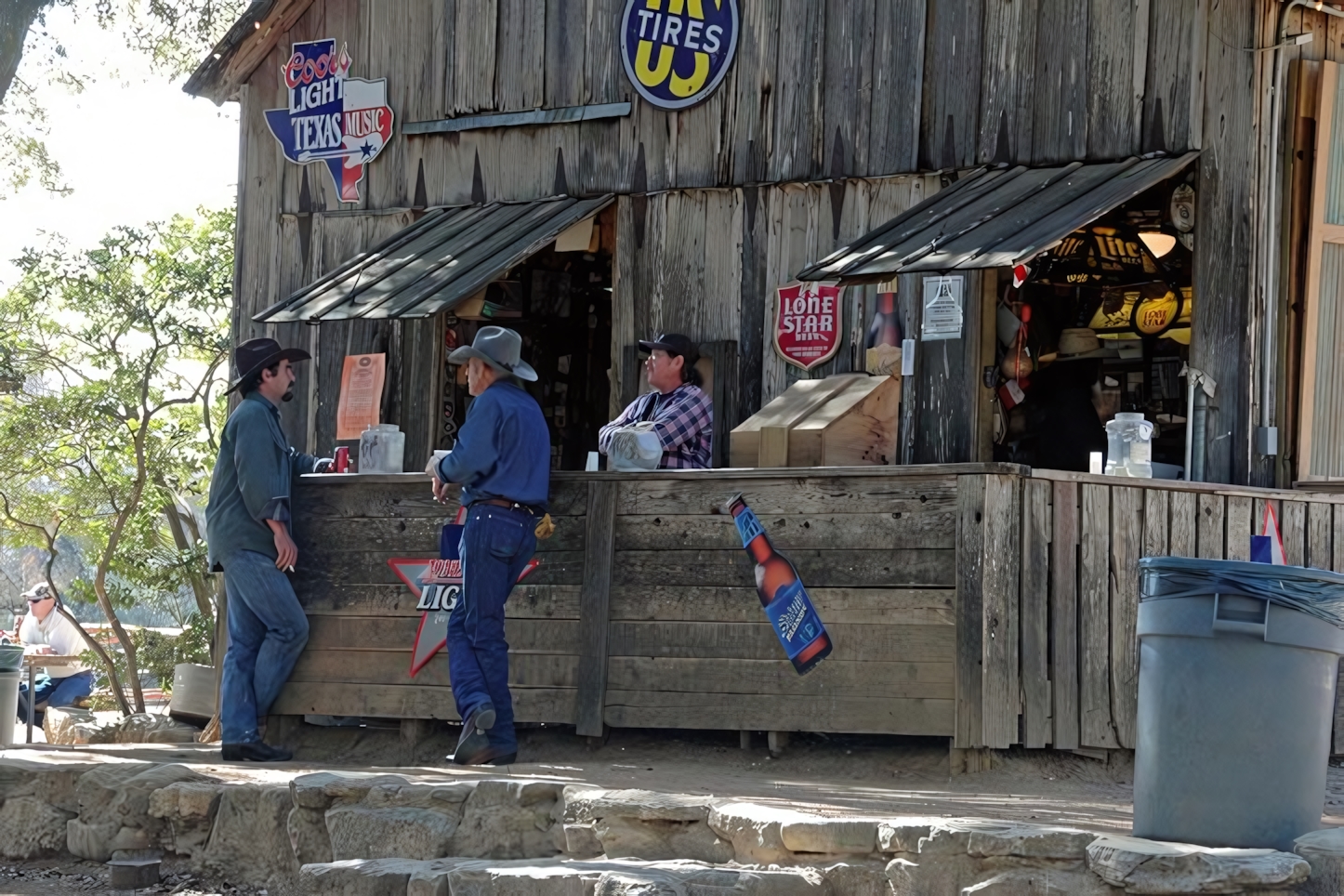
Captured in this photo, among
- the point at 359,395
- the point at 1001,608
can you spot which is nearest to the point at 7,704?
the point at 359,395

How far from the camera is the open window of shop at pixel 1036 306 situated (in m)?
9.86

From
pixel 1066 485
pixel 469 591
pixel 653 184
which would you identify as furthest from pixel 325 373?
pixel 1066 485

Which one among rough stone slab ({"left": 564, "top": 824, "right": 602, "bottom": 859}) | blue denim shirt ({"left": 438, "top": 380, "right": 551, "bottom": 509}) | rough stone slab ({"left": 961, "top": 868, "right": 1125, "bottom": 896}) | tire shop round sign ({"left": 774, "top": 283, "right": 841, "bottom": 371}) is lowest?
rough stone slab ({"left": 564, "top": 824, "right": 602, "bottom": 859})

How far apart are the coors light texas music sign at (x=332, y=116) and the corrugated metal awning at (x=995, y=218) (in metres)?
4.23

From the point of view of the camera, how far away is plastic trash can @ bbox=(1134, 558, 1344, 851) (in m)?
6.20

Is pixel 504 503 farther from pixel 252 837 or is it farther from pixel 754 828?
pixel 754 828

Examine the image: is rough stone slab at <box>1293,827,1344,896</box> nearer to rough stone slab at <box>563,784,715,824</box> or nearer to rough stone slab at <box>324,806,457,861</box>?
rough stone slab at <box>563,784,715,824</box>

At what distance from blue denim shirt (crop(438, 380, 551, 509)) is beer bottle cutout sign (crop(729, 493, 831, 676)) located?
1.02 m

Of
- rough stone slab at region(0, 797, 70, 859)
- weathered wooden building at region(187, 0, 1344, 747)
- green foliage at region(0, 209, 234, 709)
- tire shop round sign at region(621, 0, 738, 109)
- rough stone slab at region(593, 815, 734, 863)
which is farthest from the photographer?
green foliage at region(0, 209, 234, 709)

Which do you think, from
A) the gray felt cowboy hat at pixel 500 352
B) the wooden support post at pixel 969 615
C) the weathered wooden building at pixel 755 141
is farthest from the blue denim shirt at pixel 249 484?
the wooden support post at pixel 969 615

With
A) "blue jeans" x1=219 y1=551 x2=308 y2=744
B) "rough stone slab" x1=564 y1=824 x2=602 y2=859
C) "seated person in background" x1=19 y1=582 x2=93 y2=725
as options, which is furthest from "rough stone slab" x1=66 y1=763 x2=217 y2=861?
"seated person in background" x1=19 y1=582 x2=93 y2=725

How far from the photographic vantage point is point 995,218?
9984 millimetres

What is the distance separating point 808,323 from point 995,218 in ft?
5.37

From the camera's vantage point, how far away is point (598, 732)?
31.1 ft
